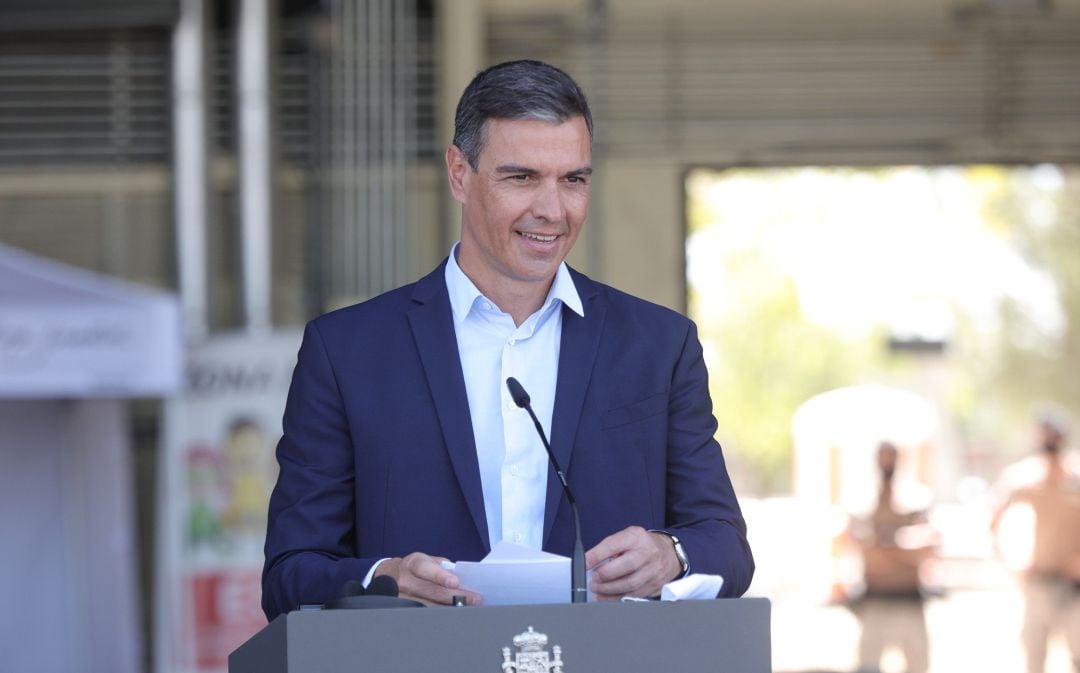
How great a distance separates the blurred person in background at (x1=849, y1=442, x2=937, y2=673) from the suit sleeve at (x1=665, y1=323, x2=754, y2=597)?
648 centimetres

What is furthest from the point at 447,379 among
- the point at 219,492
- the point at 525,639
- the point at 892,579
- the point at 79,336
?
the point at 892,579

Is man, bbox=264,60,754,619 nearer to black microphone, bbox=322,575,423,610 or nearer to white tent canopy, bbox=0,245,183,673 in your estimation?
black microphone, bbox=322,575,423,610

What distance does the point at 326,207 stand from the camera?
7.56 m

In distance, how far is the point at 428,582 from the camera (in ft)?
6.61

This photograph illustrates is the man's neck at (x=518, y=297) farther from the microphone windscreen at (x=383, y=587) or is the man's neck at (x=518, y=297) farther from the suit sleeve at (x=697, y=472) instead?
the microphone windscreen at (x=383, y=587)

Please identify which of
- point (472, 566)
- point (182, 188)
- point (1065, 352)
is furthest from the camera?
point (1065, 352)

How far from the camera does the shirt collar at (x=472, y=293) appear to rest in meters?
2.43

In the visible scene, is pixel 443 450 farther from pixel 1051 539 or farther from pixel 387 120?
pixel 1051 539

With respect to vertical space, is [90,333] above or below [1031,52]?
below

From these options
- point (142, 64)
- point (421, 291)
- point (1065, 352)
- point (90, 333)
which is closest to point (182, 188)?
point (142, 64)

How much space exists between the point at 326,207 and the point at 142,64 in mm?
1005

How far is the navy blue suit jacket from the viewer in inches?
90.5

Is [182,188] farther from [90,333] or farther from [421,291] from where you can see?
[421,291]

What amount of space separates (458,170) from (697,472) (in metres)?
0.51
